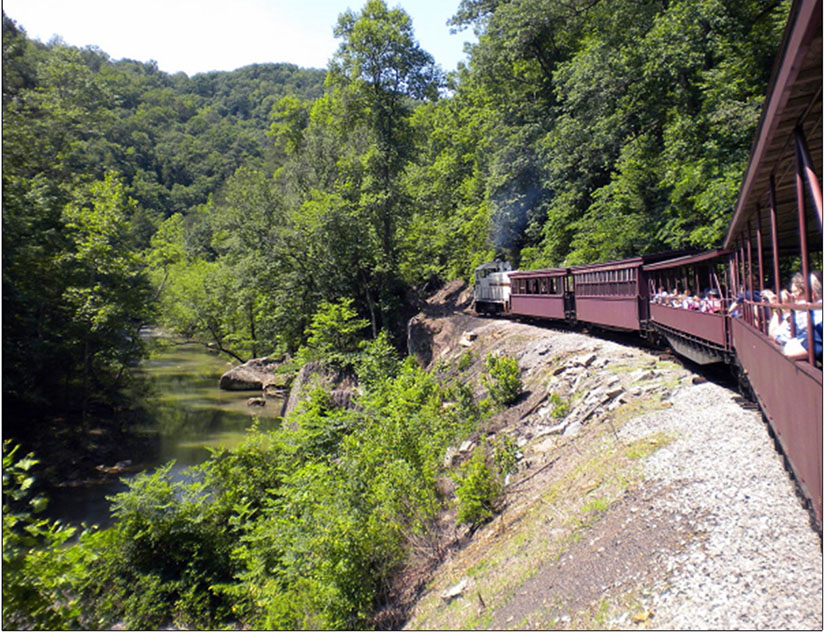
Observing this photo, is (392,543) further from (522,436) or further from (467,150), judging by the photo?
(467,150)

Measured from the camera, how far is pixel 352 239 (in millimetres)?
31094

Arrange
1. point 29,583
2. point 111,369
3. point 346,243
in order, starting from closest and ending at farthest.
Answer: point 29,583 < point 111,369 < point 346,243

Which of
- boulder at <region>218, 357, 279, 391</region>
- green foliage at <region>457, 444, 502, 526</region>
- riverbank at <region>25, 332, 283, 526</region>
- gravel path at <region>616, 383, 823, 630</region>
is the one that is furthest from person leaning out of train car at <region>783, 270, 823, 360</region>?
boulder at <region>218, 357, 279, 391</region>

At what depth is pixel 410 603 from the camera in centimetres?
845

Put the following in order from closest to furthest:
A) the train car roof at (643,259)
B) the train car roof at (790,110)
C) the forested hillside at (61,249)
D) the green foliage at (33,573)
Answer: the train car roof at (790,110)
the green foliage at (33,573)
the train car roof at (643,259)
the forested hillside at (61,249)

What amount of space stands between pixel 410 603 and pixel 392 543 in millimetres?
1166

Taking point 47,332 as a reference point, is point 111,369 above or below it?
below

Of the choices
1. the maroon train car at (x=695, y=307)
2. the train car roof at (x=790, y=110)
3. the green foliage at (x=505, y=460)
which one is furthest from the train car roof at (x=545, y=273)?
the train car roof at (x=790, y=110)

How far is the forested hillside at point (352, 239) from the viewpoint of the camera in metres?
10.9

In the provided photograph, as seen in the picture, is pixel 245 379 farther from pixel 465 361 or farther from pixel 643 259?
pixel 643 259

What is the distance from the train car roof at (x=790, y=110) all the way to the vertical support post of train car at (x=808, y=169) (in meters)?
0.11

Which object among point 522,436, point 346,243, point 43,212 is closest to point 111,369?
point 43,212

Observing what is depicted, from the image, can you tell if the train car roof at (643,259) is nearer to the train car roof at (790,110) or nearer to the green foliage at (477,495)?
the green foliage at (477,495)

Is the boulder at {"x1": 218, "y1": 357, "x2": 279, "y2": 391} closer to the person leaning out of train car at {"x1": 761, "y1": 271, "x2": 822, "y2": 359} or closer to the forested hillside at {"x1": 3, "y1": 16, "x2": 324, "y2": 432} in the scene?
the forested hillside at {"x1": 3, "y1": 16, "x2": 324, "y2": 432}
